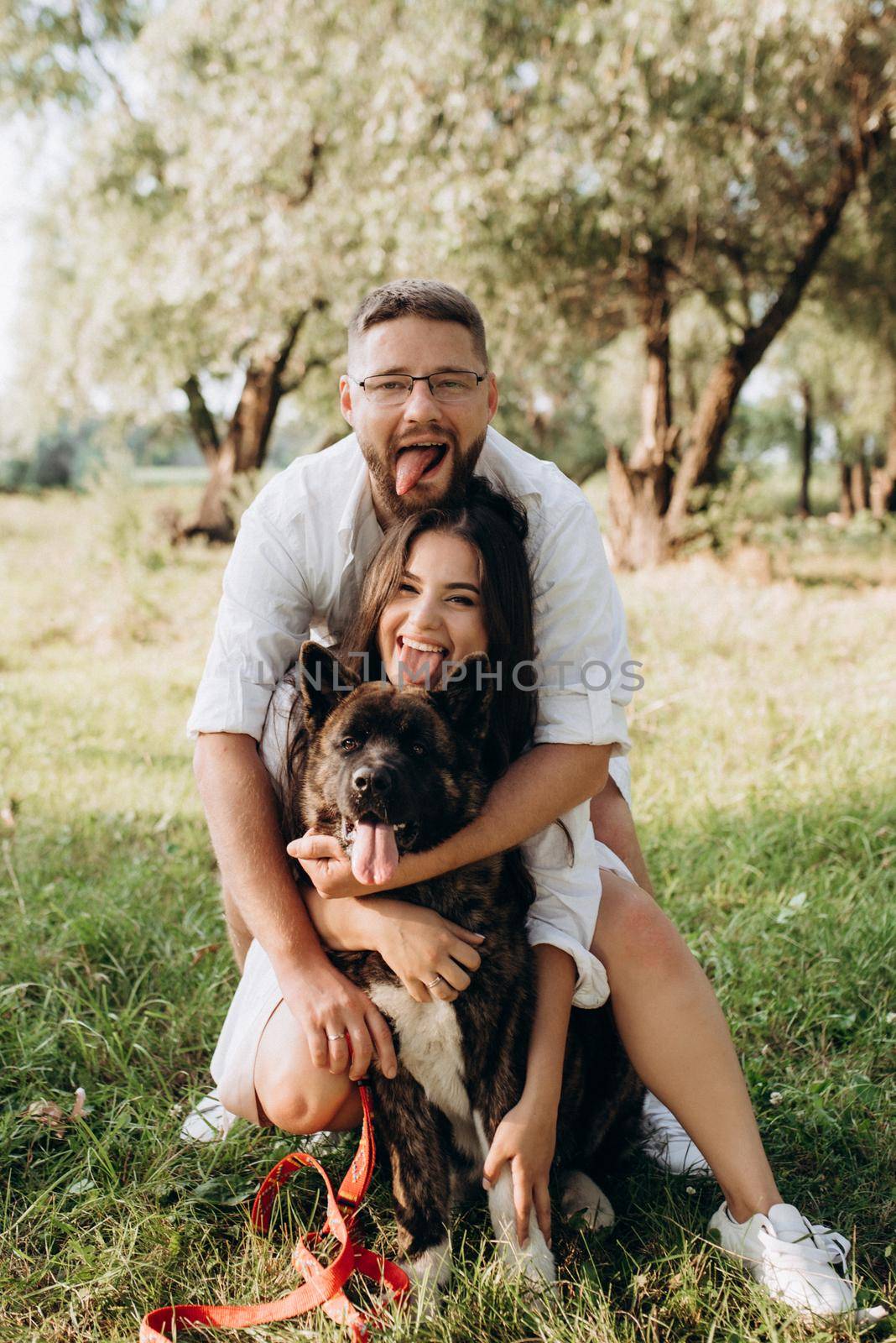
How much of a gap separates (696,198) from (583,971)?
919 centimetres

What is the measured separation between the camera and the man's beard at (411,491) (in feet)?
8.42

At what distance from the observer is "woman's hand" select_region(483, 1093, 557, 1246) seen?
6.68ft

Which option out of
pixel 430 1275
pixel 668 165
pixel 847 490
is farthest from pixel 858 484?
pixel 430 1275

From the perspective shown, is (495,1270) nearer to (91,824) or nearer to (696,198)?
(91,824)

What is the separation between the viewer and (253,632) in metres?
2.53

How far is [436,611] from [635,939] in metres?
0.89

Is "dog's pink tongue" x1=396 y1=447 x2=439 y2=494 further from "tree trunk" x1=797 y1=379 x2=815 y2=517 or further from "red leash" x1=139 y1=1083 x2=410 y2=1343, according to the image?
"tree trunk" x1=797 y1=379 x2=815 y2=517

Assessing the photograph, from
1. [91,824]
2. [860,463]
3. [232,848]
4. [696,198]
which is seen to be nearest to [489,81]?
[696,198]

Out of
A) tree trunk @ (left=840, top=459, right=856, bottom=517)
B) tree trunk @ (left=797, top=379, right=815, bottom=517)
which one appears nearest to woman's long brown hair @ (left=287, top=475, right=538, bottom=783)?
tree trunk @ (left=797, top=379, right=815, bottom=517)

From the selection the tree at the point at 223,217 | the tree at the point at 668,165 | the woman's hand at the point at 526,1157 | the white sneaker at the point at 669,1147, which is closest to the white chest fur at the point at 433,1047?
the woman's hand at the point at 526,1157

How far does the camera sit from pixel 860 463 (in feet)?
86.6

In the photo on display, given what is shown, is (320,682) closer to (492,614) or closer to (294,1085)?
(492,614)

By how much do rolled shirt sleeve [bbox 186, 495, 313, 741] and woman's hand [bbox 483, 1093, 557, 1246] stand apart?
42.4 inches

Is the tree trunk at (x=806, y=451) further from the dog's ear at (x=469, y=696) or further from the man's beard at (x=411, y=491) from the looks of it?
the dog's ear at (x=469, y=696)
